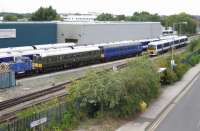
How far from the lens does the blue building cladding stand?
6053 centimetres

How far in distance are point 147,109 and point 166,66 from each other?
537 inches

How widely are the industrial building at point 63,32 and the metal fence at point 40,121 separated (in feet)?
131

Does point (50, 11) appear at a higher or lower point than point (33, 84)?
higher

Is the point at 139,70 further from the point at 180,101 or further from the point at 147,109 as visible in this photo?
the point at 180,101

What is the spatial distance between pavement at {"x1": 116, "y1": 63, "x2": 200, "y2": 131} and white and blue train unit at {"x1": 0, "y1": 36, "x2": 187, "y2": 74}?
15.9 metres

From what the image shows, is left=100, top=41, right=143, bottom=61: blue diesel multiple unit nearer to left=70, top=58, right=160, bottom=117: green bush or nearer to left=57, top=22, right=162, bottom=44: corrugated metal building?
left=57, top=22, right=162, bottom=44: corrugated metal building

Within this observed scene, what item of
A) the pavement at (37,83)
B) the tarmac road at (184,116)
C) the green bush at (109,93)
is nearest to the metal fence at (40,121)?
the green bush at (109,93)

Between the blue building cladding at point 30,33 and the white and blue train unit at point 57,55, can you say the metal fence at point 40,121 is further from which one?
the blue building cladding at point 30,33

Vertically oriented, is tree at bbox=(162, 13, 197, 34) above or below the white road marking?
above

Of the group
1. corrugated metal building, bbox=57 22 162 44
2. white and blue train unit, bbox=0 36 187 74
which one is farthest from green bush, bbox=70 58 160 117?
corrugated metal building, bbox=57 22 162 44

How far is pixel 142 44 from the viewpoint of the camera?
78.8 meters

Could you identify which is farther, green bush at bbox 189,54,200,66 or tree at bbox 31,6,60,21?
tree at bbox 31,6,60,21

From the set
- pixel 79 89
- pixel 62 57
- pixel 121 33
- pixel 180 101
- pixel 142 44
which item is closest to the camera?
pixel 79 89

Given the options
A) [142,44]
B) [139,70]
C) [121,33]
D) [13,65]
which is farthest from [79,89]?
[121,33]
